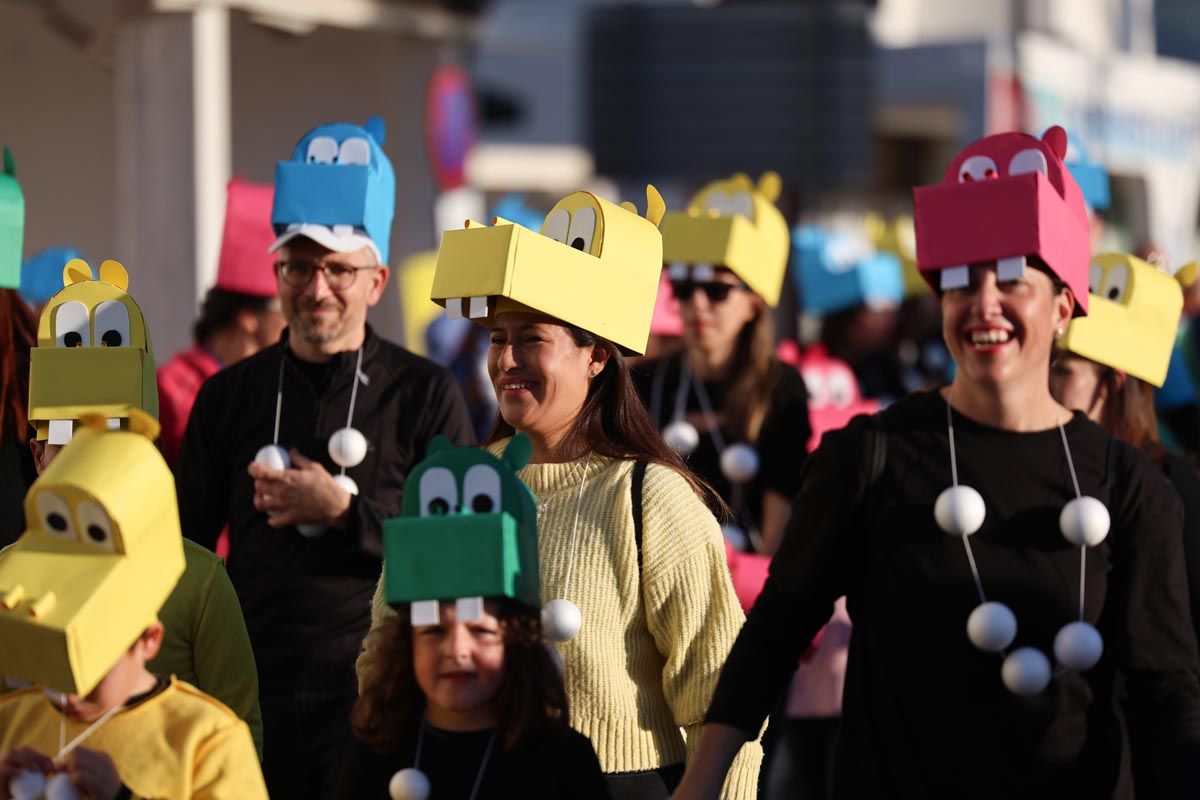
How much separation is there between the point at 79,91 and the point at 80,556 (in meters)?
8.79

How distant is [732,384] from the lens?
19.8 ft

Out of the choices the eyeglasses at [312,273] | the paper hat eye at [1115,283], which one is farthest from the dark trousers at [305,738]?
the paper hat eye at [1115,283]

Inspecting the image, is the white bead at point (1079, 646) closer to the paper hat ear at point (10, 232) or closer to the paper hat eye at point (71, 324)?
the paper hat eye at point (71, 324)

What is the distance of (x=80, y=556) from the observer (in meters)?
2.81

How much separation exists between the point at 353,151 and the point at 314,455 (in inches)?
34.1

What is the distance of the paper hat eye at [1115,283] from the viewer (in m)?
4.95

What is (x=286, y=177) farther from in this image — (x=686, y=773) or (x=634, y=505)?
(x=686, y=773)

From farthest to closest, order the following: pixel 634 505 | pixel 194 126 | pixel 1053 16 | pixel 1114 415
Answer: pixel 1053 16, pixel 194 126, pixel 1114 415, pixel 634 505

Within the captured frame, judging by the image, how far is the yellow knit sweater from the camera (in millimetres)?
3539

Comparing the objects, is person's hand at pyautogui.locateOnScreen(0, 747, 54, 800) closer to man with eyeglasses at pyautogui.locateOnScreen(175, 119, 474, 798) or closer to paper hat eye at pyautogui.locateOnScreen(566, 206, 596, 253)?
paper hat eye at pyautogui.locateOnScreen(566, 206, 596, 253)

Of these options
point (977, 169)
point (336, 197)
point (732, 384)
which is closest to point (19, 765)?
point (977, 169)

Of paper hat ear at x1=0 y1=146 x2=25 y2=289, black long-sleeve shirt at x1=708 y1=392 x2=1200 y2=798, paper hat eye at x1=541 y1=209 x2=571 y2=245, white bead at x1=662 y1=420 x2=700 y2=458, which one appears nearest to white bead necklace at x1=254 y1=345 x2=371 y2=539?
paper hat ear at x1=0 y1=146 x2=25 y2=289

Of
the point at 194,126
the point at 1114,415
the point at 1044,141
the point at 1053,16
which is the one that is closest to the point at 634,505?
the point at 1044,141

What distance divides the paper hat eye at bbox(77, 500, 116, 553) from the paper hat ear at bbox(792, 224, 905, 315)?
6886mm
